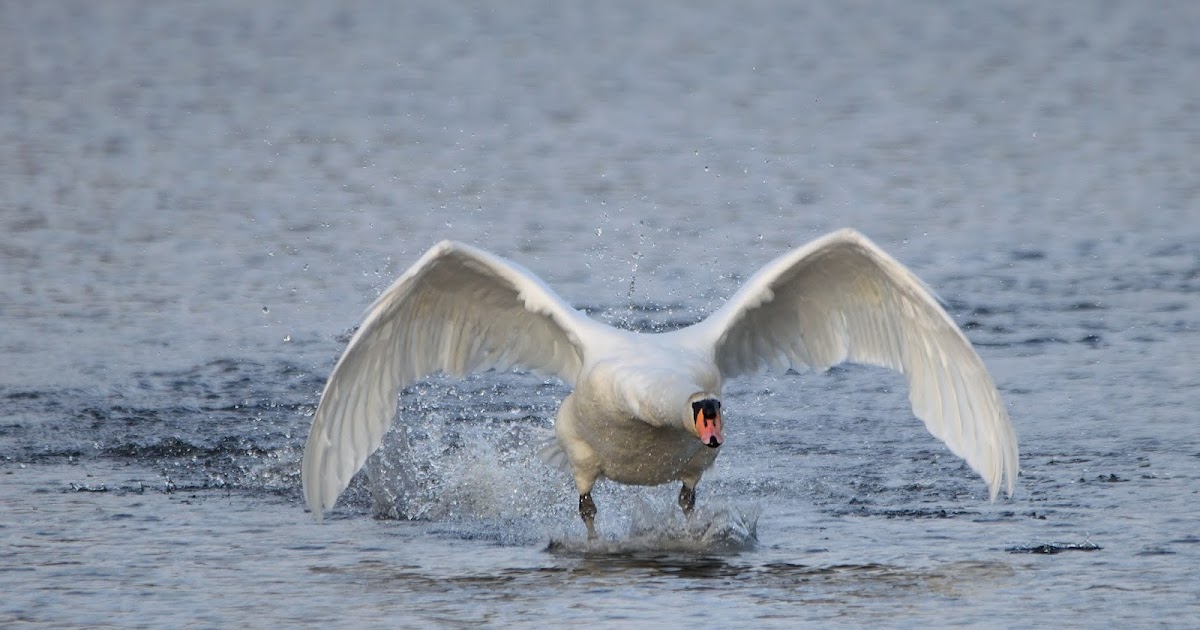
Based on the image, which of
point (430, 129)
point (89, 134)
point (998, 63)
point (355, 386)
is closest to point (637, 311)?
point (355, 386)

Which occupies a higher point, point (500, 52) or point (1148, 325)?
point (500, 52)

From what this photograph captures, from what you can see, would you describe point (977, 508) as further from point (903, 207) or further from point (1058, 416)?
point (903, 207)

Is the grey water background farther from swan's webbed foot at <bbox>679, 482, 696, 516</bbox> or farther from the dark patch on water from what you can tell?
swan's webbed foot at <bbox>679, 482, 696, 516</bbox>

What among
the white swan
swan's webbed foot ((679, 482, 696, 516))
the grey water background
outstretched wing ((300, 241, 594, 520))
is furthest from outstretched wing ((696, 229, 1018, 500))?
outstretched wing ((300, 241, 594, 520))

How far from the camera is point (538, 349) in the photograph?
11.2 meters

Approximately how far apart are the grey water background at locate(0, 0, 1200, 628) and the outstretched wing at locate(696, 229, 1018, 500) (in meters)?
0.53

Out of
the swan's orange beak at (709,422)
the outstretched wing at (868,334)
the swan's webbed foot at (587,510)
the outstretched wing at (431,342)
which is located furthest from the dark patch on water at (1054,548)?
→ the outstretched wing at (431,342)

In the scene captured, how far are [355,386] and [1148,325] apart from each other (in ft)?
20.2

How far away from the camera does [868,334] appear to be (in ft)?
35.0

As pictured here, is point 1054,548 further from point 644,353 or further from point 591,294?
point 591,294

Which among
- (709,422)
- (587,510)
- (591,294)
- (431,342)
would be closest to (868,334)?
(587,510)

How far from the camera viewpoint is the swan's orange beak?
348 inches

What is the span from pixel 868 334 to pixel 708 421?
79.4 inches

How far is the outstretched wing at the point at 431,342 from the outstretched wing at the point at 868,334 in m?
0.90
